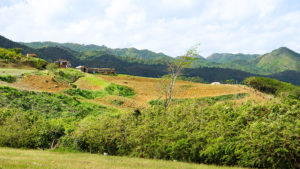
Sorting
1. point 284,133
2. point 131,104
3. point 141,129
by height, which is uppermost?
point 284,133

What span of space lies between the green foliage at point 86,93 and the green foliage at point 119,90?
1.98 metres

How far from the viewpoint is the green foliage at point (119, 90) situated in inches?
1662

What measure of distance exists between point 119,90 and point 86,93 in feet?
25.2

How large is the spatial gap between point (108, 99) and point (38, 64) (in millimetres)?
38101

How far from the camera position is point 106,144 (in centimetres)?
1277

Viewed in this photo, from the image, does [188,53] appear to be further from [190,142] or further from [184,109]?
[190,142]

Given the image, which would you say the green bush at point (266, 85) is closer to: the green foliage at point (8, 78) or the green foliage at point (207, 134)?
the green foliage at point (8, 78)

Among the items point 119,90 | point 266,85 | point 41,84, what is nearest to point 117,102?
point 119,90

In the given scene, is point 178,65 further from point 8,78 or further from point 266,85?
point 266,85

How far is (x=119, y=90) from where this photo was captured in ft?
145

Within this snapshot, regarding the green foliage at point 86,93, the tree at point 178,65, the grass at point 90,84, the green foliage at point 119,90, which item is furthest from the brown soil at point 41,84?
the tree at point 178,65

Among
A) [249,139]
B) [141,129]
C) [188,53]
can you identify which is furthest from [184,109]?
[188,53]

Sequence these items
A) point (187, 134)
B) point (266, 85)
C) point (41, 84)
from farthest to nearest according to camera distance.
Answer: point (266, 85), point (41, 84), point (187, 134)

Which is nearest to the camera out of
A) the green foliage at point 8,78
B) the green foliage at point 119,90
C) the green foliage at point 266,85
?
the green foliage at point 8,78
